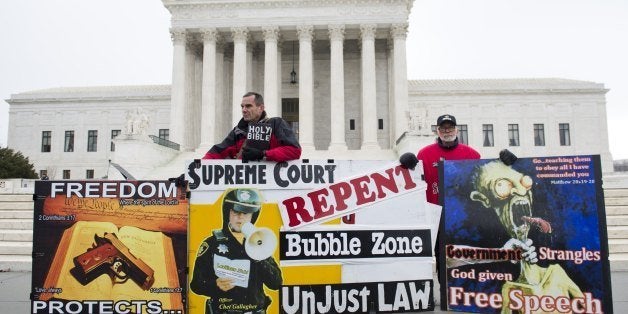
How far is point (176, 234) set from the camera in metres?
5.02

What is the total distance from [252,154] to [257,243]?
103 cm

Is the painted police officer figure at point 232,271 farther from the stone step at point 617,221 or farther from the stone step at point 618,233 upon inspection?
the stone step at point 617,221

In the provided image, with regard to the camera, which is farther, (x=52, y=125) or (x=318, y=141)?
(x=52, y=125)

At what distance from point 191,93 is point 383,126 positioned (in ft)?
53.8

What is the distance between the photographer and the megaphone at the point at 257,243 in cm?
504

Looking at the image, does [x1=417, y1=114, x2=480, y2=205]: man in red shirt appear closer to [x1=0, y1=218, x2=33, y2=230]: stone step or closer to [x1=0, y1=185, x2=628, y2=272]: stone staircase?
[x1=0, y1=185, x2=628, y2=272]: stone staircase

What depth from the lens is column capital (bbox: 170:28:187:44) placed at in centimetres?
3475

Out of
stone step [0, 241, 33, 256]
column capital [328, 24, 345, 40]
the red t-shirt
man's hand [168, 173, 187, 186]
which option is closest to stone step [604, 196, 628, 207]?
the red t-shirt

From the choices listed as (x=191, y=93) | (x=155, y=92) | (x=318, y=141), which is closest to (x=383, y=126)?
(x=318, y=141)

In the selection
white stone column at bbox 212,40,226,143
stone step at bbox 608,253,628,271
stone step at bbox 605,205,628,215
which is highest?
white stone column at bbox 212,40,226,143

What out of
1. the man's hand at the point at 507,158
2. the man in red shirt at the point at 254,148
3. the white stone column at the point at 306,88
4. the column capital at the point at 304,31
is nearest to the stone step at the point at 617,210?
the man's hand at the point at 507,158

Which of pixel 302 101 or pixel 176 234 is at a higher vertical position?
pixel 302 101

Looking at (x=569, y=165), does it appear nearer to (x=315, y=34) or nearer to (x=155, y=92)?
(x=315, y=34)

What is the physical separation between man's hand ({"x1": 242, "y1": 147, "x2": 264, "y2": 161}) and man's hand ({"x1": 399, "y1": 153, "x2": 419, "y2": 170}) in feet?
5.49
